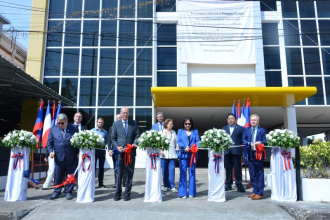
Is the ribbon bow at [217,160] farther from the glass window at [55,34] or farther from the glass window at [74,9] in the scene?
the glass window at [74,9]

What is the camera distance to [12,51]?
26344 millimetres

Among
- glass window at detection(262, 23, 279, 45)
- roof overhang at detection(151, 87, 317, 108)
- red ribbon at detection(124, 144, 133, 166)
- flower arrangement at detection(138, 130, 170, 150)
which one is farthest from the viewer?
glass window at detection(262, 23, 279, 45)

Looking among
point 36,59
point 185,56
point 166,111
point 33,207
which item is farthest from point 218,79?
point 33,207

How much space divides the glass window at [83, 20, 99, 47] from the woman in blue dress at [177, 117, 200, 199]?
10669 millimetres

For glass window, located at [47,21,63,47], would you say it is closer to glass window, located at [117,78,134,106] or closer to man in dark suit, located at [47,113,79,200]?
glass window, located at [117,78,134,106]

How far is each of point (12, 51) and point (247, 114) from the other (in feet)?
81.0

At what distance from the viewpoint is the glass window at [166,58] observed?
15109 millimetres

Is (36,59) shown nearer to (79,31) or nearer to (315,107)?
(79,31)

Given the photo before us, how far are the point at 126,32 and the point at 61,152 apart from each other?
10726 millimetres

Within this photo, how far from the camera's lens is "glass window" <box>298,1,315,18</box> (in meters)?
15.8

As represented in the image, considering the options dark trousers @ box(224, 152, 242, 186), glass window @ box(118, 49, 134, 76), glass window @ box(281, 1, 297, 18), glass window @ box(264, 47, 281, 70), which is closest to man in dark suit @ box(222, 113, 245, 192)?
dark trousers @ box(224, 152, 242, 186)

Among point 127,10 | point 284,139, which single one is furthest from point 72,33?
point 284,139

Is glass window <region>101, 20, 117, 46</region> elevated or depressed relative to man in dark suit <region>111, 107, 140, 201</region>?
elevated

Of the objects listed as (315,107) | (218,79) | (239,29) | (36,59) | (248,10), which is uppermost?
(248,10)
